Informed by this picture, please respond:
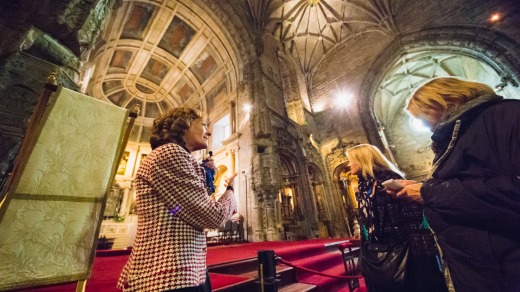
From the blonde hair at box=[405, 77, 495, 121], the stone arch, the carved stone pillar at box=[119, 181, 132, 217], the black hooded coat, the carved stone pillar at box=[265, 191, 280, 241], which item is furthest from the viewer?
the carved stone pillar at box=[119, 181, 132, 217]

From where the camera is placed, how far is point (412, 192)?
1.18 m

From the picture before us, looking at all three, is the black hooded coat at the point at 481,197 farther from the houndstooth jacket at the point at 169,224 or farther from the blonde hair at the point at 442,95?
the houndstooth jacket at the point at 169,224

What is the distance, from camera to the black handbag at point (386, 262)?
140cm

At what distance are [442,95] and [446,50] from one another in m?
11.4

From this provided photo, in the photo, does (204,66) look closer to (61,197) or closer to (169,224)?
(61,197)

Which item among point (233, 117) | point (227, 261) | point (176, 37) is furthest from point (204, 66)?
point (227, 261)

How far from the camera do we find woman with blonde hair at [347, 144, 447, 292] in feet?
4.51

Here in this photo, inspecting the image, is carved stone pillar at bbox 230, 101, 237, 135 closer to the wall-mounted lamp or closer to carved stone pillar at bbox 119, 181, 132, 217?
the wall-mounted lamp

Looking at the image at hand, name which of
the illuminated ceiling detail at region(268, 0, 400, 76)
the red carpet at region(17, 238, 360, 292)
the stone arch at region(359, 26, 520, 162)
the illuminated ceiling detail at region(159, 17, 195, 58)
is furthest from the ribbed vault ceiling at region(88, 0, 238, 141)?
the red carpet at region(17, 238, 360, 292)

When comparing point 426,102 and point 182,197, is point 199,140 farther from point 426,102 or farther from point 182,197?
point 426,102

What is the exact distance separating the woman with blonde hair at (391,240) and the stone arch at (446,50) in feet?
30.9

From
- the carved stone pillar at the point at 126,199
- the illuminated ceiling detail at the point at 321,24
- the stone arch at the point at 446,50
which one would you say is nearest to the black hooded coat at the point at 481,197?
the stone arch at the point at 446,50

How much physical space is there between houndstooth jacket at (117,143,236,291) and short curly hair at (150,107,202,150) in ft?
0.53

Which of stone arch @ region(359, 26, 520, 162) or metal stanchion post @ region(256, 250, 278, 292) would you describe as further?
stone arch @ region(359, 26, 520, 162)
